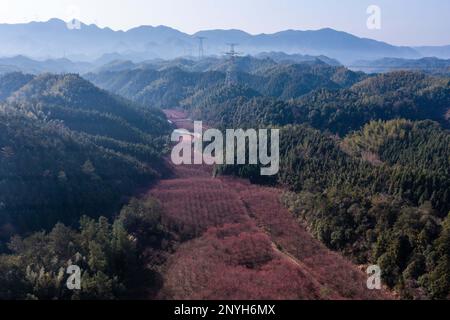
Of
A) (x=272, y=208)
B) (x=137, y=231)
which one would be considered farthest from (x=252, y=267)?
(x=272, y=208)

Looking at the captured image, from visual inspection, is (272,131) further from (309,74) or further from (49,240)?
(309,74)

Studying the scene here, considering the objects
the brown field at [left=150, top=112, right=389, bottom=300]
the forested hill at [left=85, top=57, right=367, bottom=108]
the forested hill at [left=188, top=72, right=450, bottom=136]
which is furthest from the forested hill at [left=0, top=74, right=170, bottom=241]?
the forested hill at [left=85, top=57, right=367, bottom=108]

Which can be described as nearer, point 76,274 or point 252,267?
point 76,274

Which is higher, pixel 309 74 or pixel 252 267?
pixel 309 74

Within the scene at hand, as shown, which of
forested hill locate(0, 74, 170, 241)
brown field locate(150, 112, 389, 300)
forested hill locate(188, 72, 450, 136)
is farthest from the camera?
forested hill locate(188, 72, 450, 136)

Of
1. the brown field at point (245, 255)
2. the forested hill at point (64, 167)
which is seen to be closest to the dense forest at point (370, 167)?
the brown field at point (245, 255)

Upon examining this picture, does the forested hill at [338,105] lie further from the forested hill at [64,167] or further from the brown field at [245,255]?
the brown field at [245,255]

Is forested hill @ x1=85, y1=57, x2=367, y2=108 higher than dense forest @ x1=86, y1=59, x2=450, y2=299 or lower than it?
higher

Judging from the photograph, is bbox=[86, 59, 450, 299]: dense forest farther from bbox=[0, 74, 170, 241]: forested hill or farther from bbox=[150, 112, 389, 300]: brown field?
bbox=[0, 74, 170, 241]: forested hill
